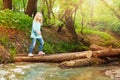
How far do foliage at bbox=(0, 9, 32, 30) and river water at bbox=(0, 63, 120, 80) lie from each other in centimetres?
437

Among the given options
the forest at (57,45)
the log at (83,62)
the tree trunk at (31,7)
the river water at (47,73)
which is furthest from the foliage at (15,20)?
the log at (83,62)

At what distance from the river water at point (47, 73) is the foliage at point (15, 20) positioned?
437 cm

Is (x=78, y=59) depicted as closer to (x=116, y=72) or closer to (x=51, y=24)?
(x=116, y=72)

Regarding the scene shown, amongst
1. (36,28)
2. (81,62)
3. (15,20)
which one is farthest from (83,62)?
(15,20)

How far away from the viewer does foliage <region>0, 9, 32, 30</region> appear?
17.1 meters

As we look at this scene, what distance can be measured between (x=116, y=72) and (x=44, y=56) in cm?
413

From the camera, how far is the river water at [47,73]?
10.7 meters

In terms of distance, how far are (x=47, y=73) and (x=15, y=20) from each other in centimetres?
672

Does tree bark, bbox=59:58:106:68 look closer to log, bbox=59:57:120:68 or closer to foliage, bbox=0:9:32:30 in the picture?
log, bbox=59:57:120:68

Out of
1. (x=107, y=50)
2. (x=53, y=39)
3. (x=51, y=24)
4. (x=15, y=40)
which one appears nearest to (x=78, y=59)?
(x=107, y=50)

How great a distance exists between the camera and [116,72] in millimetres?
11734

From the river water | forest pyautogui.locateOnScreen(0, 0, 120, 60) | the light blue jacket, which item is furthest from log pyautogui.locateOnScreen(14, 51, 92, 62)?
the light blue jacket

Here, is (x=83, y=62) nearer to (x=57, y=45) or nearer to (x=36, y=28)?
(x=36, y=28)

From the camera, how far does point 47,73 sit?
1156 cm
